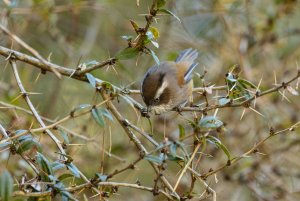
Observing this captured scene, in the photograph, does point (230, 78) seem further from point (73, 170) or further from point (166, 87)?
point (166, 87)

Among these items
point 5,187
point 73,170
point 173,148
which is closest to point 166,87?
point 73,170

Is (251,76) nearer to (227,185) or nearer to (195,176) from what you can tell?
(227,185)

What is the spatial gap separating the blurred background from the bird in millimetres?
624

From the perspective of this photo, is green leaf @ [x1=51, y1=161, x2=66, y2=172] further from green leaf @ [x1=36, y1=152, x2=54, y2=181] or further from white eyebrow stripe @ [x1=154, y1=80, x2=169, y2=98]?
white eyebrow stripe @ [x1=154, y1=80, x2=169, y2=98]

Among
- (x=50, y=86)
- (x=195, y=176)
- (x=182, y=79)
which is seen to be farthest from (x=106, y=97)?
(x=50, y=86)

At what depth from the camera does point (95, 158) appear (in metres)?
6.14

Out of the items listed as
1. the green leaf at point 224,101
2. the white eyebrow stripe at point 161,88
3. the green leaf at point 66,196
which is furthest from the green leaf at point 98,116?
the white eyebrow stripe at point 161,88

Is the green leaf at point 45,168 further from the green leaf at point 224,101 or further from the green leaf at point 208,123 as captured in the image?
the green leaf at point 224,101

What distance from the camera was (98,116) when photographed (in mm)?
2945

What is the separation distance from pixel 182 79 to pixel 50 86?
2.41 meters

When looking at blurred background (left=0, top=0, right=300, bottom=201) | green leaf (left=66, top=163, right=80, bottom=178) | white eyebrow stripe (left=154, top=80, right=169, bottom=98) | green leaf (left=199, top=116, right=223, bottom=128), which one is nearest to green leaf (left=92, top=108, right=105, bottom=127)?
green leaf (left=66, top=163, right=80, bottom=178)

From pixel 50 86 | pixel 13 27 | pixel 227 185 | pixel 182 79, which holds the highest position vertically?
pixel 13 27

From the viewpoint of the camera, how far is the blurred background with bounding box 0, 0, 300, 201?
19.3ft

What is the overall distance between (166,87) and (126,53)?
60.1 inches
